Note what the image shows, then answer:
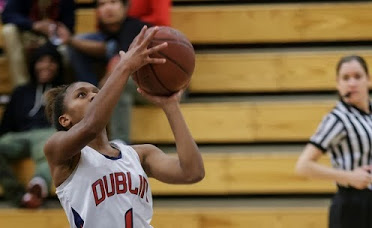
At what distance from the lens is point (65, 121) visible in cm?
266

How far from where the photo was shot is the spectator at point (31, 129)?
4.82m

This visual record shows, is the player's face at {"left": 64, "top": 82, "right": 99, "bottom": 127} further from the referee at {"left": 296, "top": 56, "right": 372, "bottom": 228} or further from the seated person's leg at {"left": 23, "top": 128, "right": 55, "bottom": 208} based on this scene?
the seated person's leg at {"left": 23, "top": 128, "right": 55, "bottom": 208}

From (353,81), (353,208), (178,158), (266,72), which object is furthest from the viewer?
(266,72)

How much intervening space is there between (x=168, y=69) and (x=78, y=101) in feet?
1.14

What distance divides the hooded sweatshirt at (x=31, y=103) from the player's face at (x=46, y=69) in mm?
24

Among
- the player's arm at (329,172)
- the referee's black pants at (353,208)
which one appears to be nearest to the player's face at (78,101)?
the player's arm at (329,172)

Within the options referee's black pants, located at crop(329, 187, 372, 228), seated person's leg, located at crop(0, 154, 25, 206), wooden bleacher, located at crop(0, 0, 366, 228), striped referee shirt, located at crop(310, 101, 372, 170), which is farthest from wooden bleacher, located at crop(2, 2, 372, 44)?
referee's black pants, located at crop(329, 187, 372, 228)

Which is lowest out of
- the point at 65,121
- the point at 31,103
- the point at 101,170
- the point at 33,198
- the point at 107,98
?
the point at 33,198

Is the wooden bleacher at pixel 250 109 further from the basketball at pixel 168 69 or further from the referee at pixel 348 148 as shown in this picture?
the basketball at pixel 168 69

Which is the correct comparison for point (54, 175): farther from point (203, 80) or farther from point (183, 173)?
point (203, 80)

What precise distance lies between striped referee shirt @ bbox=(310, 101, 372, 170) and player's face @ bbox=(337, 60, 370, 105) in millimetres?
69

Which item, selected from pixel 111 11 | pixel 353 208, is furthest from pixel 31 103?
pixel 353 208

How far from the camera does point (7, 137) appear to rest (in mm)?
4988

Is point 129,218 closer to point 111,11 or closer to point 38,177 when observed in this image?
point 38,177
